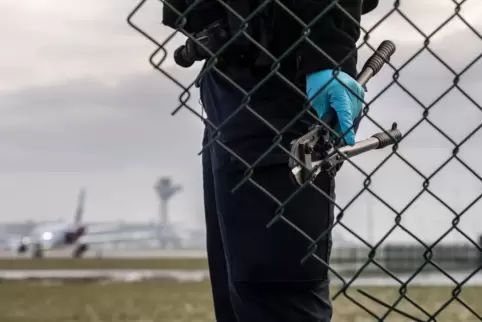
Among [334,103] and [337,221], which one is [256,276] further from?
[334,103]

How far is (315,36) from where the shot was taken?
5.72 feet

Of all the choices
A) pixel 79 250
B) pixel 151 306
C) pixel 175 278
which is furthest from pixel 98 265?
pixel 151 306

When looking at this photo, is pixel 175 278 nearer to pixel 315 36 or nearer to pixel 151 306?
pixel 151 306

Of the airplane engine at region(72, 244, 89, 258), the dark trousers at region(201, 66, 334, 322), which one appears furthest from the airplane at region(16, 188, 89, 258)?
the dark trousers at region(201, 66, 334, 322)

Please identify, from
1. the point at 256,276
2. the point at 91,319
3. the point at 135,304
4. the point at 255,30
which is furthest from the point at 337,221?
the point at 135,304

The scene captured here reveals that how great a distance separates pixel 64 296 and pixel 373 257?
7.76 meters

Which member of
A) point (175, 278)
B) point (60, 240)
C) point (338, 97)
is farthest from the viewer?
point (60, 240)

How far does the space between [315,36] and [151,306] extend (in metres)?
6.10

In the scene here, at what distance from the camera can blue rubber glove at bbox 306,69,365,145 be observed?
1.68 metres

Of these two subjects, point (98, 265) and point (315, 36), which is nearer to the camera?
point (315, 36)

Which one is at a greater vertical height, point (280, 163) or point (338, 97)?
point (338, 97)

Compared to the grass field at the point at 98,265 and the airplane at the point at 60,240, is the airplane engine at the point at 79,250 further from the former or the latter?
the grass field at the point at 98,265

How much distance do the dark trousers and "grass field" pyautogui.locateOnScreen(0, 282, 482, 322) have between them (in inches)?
152

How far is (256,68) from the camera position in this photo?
1.83m
